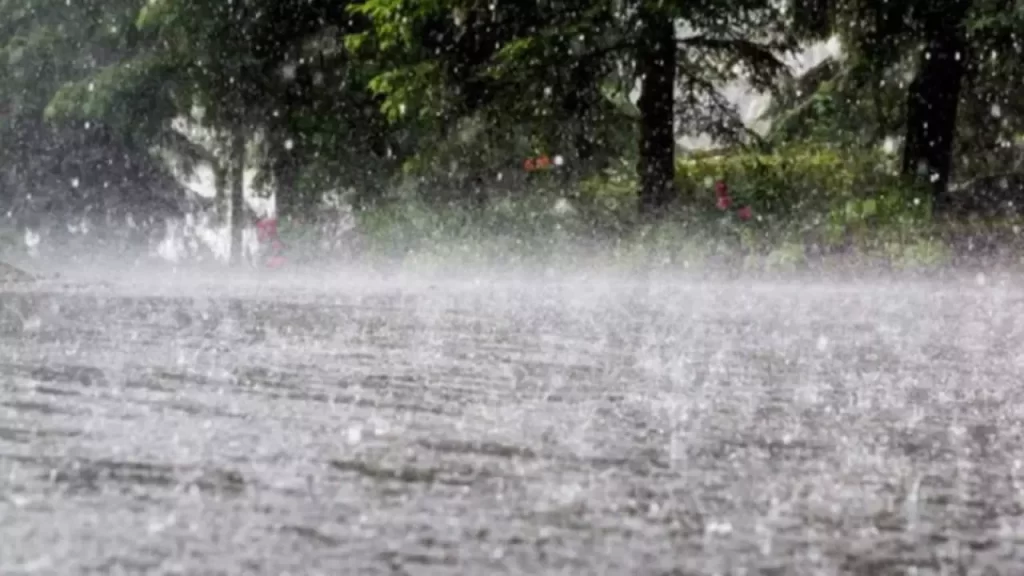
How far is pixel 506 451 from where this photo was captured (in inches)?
128

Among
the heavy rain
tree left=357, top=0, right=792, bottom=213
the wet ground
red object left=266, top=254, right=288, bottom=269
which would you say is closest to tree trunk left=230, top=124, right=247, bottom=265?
the heavy rain

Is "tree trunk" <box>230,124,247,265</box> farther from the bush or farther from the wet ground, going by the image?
the wet ground

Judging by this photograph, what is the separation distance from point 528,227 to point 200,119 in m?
7.43

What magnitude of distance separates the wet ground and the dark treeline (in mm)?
9398

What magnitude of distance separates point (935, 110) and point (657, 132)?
118 inches

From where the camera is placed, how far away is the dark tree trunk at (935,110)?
16.2 meters

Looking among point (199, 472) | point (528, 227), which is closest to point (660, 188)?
point (528, 227)

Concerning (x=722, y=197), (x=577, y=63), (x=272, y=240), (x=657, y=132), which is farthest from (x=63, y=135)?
(x=722, y=197)

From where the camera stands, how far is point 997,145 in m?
19.0

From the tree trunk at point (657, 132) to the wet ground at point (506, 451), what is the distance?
9.90 meters

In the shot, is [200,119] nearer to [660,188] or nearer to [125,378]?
[660,188]

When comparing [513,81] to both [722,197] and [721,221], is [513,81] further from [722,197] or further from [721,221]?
[721,221]

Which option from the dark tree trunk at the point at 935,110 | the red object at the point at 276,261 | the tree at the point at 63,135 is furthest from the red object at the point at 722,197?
the tree at the point at 63,135

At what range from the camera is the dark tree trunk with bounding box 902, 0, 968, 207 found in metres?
16.2
